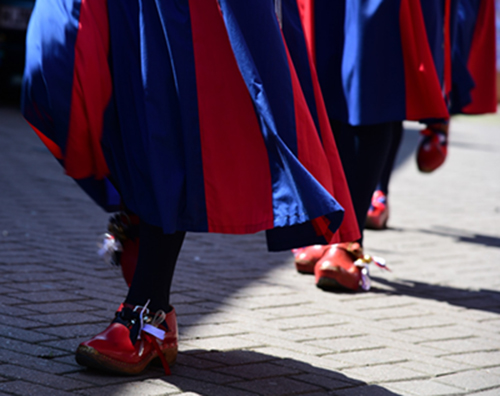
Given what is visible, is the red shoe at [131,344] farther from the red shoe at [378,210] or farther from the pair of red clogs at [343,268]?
the red shoe at [378,210]

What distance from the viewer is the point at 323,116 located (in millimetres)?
1982

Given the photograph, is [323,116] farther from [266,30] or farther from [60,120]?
[60,120]

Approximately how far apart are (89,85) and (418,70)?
4.70ft

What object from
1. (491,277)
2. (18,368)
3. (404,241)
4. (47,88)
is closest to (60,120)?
(47,88)

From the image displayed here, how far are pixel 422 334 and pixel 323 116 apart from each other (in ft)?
2.91

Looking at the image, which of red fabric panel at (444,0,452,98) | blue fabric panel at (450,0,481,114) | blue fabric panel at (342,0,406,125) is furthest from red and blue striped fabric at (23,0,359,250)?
blue fabric panel at (450,0,481,114)

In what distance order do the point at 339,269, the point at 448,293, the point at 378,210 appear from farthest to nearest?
the point at 378,210 → the point at 448,293 → the point at 339,269

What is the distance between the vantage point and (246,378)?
191 cm

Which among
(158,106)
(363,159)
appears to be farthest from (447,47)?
(158,106)

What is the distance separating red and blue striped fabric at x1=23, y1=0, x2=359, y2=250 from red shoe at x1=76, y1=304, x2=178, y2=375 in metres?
0.29

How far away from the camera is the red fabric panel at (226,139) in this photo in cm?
173

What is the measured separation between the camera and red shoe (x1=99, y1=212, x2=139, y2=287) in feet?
6.66

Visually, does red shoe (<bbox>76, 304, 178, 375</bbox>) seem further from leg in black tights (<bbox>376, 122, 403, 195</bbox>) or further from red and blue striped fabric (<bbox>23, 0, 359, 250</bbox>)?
leg in black tights (<bbox>376, 122, 403, 195</bbox>)

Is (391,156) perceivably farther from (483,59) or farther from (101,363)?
(101,363)
